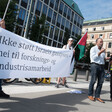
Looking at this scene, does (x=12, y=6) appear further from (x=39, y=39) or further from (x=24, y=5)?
(x=24, y=5)

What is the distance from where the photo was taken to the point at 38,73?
416 cm

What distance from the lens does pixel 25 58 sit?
3713 mm

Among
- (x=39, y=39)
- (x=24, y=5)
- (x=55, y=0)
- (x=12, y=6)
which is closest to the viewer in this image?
(x=12, y=6)

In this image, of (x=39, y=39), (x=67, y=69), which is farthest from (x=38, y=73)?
(x=39, y=39)

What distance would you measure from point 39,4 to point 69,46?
31.4m

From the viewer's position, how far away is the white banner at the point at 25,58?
3.25m

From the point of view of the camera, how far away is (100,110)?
3.71 m

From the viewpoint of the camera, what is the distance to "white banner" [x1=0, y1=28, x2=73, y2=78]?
3.25 m

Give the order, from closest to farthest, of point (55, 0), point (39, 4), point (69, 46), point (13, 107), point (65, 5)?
1. point (13, 107)
2. point (69, 46)
3. point (39, 4)
4. point (55, 0)
5. point (65, 5)

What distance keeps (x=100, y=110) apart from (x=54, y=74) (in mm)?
1722

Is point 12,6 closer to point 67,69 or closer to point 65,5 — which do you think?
point 67,69

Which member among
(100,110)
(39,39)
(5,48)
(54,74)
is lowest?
(100,110)

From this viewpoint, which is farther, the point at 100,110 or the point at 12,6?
the point at 12,6

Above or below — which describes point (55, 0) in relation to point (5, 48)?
above
